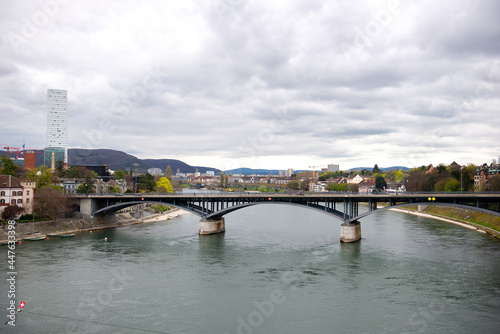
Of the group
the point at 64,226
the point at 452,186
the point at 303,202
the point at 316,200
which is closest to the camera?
the point at 316,200

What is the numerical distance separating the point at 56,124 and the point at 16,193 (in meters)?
99.3

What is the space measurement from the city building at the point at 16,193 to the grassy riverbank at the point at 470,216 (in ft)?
177

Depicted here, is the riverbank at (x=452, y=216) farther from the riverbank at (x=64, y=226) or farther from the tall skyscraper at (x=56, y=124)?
the tall skyscraper at (x=56, y=124)

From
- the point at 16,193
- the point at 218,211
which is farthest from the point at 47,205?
the point at 218,211

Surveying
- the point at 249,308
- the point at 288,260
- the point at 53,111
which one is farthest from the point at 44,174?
the point at 53,111

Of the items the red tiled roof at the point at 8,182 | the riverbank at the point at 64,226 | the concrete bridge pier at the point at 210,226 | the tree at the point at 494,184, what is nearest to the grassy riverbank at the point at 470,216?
the tree at the point at 494,184

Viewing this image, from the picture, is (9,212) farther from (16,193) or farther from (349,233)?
(349,233)

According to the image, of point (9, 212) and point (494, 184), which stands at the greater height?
point (494, 184)

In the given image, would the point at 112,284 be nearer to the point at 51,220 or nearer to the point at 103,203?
the point at 51,220

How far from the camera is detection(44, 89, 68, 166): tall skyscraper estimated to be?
5217 inches

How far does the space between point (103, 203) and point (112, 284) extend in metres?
32.9

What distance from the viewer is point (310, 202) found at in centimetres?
4591

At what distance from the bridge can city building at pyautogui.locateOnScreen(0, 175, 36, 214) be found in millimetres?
7170

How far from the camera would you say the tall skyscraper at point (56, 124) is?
132 meters
